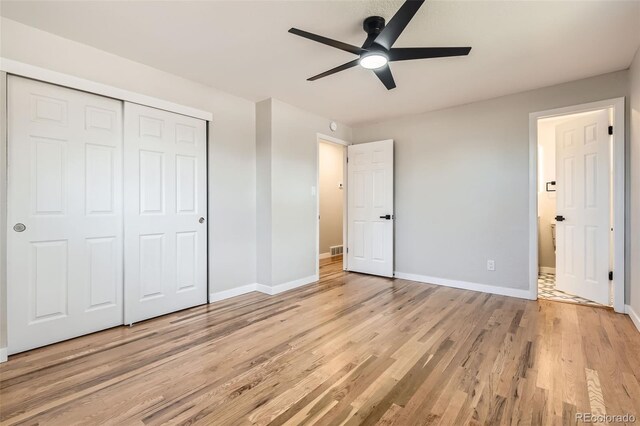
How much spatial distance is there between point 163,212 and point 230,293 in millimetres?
1287

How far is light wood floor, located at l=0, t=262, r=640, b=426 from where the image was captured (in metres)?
1.61

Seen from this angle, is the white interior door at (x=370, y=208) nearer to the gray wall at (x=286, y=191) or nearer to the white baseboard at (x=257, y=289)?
the gray wall at (x=286, y=191)

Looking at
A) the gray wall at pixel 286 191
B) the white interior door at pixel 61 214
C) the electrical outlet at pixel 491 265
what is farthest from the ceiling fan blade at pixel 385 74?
the electrical outlet at pixel 491 265

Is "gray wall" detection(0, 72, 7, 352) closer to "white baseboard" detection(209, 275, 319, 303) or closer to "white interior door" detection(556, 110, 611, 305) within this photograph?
"white baseboard" detection(209, 275, 319, 303)

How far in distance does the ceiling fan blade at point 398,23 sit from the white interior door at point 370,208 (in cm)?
262

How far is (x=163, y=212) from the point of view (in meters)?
3.06

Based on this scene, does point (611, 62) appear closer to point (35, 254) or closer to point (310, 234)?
point (310, 234)

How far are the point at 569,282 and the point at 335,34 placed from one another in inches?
157

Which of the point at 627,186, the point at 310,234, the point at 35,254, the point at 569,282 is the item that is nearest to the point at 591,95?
the point at 627,186

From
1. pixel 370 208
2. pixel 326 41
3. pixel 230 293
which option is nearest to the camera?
pixel 326 41

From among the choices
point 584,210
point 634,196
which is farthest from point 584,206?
point 634,196

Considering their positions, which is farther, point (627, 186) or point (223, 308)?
point (223, 308)

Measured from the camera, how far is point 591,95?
3.19m

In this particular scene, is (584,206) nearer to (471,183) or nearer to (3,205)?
(471,183)
